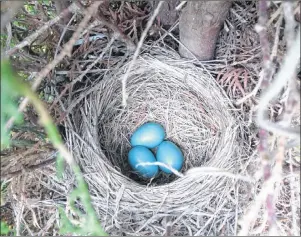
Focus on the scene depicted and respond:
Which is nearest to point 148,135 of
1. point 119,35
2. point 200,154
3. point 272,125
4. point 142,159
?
point 142,159

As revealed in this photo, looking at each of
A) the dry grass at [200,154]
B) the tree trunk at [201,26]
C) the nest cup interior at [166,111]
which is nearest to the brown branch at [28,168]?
the dry grass at [200,154]

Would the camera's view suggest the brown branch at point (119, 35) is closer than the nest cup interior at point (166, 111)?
Yes

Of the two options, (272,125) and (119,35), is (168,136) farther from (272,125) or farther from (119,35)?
(272,125)

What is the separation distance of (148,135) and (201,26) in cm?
54

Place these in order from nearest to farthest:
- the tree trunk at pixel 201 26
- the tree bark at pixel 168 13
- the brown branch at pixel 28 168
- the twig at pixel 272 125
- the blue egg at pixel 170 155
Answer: the twig at pixel 272 125
the brown branch at pixel 28 168
the tree trunk at pixel 201 26
the tree bark at pixel 168 13
the blue egg at pixel 170 155

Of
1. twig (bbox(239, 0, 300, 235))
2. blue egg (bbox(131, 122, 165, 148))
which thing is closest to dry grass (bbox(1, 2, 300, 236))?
blue egg (bbox(131, 122, 165, 148))

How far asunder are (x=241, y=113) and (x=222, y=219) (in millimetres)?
386

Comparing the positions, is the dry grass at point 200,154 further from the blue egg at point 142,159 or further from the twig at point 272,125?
the twig at point 272,125

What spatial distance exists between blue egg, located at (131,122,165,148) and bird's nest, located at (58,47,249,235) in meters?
0.06

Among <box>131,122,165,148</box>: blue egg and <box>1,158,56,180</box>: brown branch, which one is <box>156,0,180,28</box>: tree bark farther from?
<box>1,158,56,180</box>: brown branch

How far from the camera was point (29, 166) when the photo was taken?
1.31m

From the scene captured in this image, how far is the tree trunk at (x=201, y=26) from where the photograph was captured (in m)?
1.31

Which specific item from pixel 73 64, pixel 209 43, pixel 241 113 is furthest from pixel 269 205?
pixel 73 64

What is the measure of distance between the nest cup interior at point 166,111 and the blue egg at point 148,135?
63 mm
